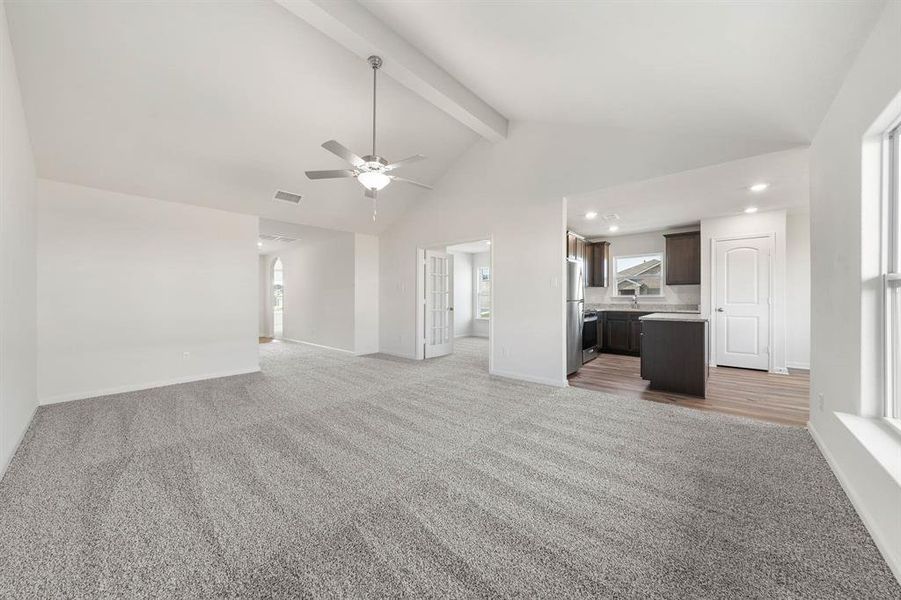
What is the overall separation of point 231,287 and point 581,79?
529 cm

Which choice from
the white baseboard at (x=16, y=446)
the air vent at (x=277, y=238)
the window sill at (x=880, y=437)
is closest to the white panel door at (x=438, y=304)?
the air vent at (x=277, y=238)

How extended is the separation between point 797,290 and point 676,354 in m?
3.10

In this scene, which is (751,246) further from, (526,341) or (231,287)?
(231,287)

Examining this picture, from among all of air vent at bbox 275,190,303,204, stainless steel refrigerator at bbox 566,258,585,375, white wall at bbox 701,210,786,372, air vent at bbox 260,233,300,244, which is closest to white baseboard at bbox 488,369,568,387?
stainless steel refrigerator at bbox 566,258,585,375

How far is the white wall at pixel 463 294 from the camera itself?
30.6 ft

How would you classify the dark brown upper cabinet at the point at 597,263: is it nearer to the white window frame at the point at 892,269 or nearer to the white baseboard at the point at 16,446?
the white window frame at the point at 892,269

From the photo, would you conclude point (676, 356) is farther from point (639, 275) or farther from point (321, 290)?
point (321, 290)

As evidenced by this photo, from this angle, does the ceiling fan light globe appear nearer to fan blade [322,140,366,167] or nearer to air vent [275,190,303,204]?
fan blade [322,140,366,167]

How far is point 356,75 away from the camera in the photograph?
3.49 m

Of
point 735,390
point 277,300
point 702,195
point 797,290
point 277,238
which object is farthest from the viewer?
point 277,300

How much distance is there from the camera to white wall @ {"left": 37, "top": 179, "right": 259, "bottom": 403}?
395 centimetres

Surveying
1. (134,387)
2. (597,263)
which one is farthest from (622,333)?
(134,387)

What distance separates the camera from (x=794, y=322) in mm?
5383

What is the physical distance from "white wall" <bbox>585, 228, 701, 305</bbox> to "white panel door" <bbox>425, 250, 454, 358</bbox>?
316 cm
